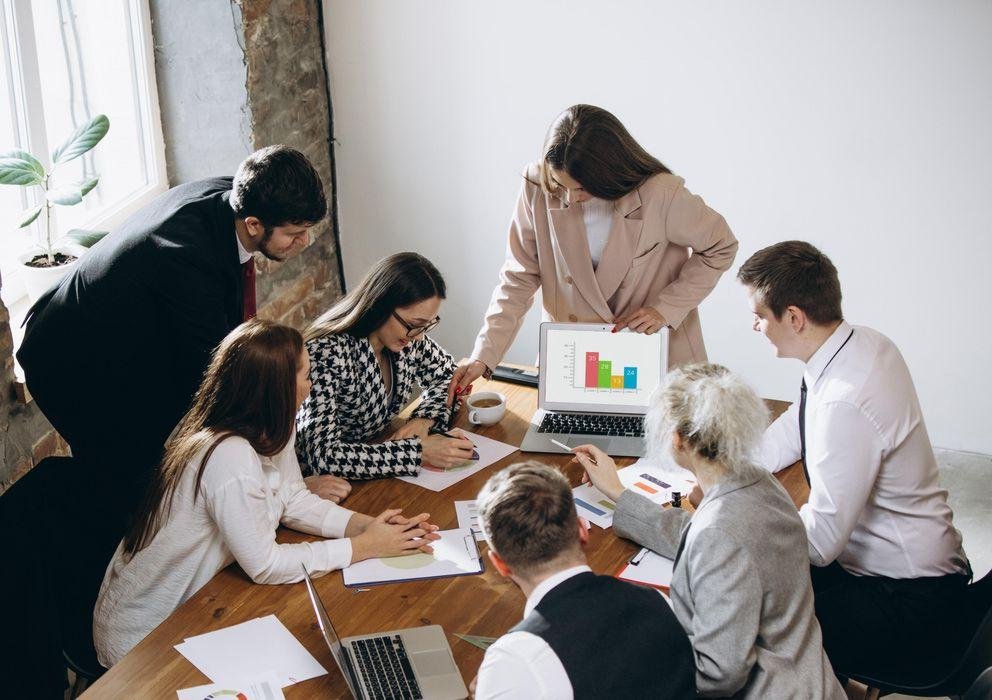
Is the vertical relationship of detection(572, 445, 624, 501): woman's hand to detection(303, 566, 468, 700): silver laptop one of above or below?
above

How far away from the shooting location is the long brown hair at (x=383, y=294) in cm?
257

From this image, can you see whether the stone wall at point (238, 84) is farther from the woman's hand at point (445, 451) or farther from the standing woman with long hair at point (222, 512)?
the standing woman with long hair at point (222, 512)

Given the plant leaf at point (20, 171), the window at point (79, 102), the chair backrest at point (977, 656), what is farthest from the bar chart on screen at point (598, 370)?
the window at point (79, 102)

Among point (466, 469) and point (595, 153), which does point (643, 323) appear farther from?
point (466, 469)

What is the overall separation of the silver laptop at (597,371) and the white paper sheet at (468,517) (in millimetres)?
475

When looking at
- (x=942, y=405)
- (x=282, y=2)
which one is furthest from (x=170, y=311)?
(x=942, y=405)

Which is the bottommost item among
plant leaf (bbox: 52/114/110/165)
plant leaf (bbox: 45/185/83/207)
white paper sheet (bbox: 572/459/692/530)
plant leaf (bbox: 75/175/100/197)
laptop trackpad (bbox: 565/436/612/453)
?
white paper sheet (bbox: 572/459/692/530)

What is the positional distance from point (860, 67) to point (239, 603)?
295cm

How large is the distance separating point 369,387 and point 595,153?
0.85 m

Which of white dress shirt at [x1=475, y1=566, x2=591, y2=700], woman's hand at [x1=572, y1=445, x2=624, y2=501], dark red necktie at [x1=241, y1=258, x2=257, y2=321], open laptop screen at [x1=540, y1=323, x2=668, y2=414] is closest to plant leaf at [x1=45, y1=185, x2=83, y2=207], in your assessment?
dark red necktie at [x1=241, y1=258, x2=257, y2=321]

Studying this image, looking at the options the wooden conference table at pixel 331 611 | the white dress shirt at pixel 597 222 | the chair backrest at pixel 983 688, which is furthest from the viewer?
the white dress shirt at pixel 597 222

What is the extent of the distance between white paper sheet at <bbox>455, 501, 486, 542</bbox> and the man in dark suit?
2.47 feet

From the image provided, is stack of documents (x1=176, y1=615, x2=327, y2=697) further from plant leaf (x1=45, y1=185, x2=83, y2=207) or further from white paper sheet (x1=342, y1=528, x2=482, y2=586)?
plant leaf (x1=45, y1=185, x2=83, y2=207)

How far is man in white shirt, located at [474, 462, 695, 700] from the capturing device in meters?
1.51
